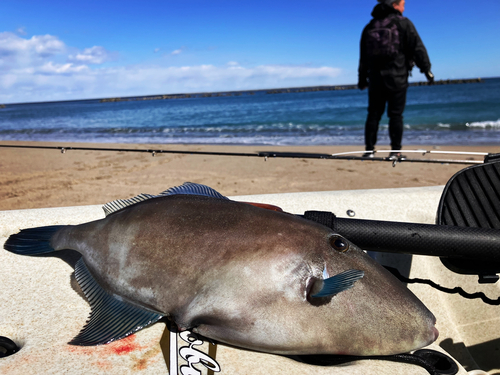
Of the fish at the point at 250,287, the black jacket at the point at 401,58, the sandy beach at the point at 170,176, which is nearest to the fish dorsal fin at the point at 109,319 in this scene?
the fish at the point at 250,287

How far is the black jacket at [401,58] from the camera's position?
5043 millimetres

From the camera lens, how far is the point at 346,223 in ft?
4.99

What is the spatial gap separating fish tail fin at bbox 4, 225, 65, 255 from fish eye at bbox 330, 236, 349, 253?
1.21 metres

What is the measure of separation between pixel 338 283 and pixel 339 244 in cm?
18

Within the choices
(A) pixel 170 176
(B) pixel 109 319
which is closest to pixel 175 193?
(B) pixel 109 319

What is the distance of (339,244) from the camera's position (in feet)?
3.77

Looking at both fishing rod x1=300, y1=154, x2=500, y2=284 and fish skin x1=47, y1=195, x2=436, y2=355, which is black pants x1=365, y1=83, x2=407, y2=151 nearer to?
fishing rod x1=300, y1=154, x2=500, y2=284

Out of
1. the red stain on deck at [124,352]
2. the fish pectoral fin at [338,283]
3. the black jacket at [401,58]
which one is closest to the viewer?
the fish pectoral fin at [338,283]

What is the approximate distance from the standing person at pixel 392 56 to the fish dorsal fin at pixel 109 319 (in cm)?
429

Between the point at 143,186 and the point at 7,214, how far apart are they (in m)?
3.72

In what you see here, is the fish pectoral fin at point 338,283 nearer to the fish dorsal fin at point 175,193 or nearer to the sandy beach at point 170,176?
the fish dorsal fin at point 175,193

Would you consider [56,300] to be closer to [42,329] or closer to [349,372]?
[42,329]

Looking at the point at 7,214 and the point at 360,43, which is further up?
the point at 360,43

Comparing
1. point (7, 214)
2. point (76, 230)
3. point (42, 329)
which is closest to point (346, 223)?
point (76, 230)
